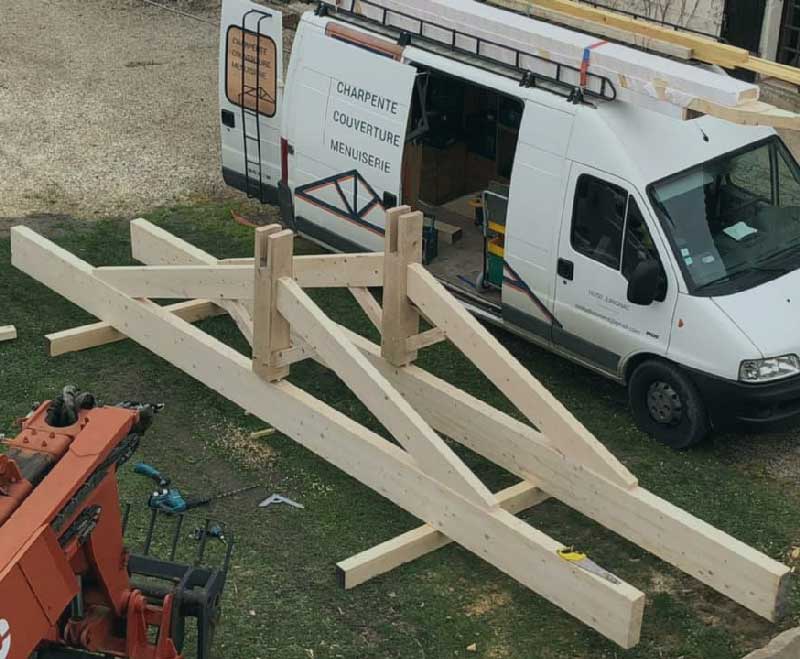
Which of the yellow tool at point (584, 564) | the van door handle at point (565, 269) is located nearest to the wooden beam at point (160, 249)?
the van door handle at point (565, 269)

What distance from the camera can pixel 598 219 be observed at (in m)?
9.98

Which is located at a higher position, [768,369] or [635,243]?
[635,243]

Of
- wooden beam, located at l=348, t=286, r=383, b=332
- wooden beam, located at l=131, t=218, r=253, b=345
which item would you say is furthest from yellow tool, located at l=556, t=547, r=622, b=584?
wooden beam, located at l=131, t=218, r=253, b=345

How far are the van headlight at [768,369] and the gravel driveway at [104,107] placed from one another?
6.46 m

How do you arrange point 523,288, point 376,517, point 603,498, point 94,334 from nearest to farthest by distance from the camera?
1. point 603,498
2. point 376,517
3. point 523,288
4. point 94,334

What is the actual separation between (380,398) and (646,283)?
202 centimetres

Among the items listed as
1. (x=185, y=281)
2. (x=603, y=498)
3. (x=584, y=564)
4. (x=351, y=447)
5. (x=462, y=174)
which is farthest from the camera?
(x=462, y=174)

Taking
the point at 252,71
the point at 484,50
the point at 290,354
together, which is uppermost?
the point at 484,50

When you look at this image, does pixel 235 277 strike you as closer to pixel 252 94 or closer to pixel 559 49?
pixel 559 49

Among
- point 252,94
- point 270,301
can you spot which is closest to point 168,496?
point 270,301

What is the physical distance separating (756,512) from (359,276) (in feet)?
9.85

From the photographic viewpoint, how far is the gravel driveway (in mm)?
14070

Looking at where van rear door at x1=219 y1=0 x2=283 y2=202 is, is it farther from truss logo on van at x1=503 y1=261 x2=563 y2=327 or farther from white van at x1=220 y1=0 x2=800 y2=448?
truss logo on van at x1=503 y1=261 x2=563 y2=327

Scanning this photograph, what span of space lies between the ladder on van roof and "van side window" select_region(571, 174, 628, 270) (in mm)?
613
